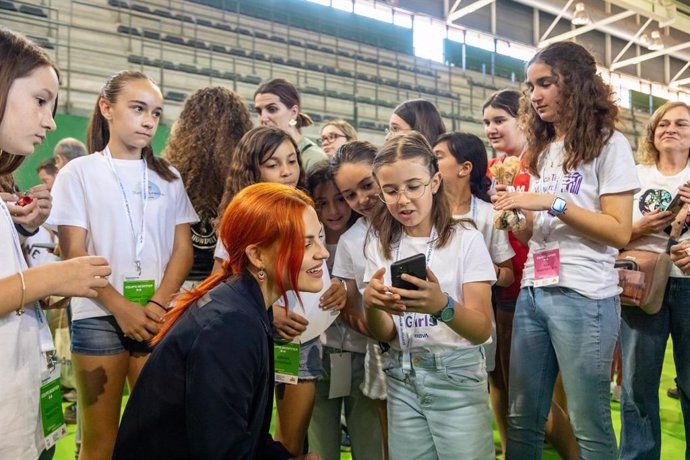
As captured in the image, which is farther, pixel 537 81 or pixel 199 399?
pixel 537 81

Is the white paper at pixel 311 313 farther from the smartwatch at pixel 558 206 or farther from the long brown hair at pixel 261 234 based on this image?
the smartwatch at pixel 558 206

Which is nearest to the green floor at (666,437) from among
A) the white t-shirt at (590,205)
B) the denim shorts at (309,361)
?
the denim shorts at (309,361)

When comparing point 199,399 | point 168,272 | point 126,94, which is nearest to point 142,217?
point 168,272

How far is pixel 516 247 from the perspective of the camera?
228 cm

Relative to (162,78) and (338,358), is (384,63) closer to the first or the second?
(162,78)

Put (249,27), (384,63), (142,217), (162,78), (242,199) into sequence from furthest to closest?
(384,63), (249,27), (162,78), (142,217), (242,199)

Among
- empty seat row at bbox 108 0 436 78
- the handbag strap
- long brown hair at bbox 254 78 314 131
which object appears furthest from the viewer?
empty seat row at bbox 108 0 436 78

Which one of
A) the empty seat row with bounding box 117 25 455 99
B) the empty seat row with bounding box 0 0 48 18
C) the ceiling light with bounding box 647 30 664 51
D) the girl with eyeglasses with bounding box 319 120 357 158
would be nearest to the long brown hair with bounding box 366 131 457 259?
the girl with eyeglasses with bounding box 319 120 357 158

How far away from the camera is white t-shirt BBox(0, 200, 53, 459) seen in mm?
1121

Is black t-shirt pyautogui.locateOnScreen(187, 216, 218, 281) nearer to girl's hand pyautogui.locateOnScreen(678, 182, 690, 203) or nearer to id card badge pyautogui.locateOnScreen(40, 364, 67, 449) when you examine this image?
id card badge pyautogui.locateOnScreen(40, 364, 67, 449)

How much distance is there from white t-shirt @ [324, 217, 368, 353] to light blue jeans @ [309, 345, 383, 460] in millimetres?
41

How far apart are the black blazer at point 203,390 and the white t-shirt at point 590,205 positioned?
102 cm

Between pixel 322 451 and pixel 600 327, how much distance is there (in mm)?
1038

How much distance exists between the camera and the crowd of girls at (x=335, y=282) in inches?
46.1
